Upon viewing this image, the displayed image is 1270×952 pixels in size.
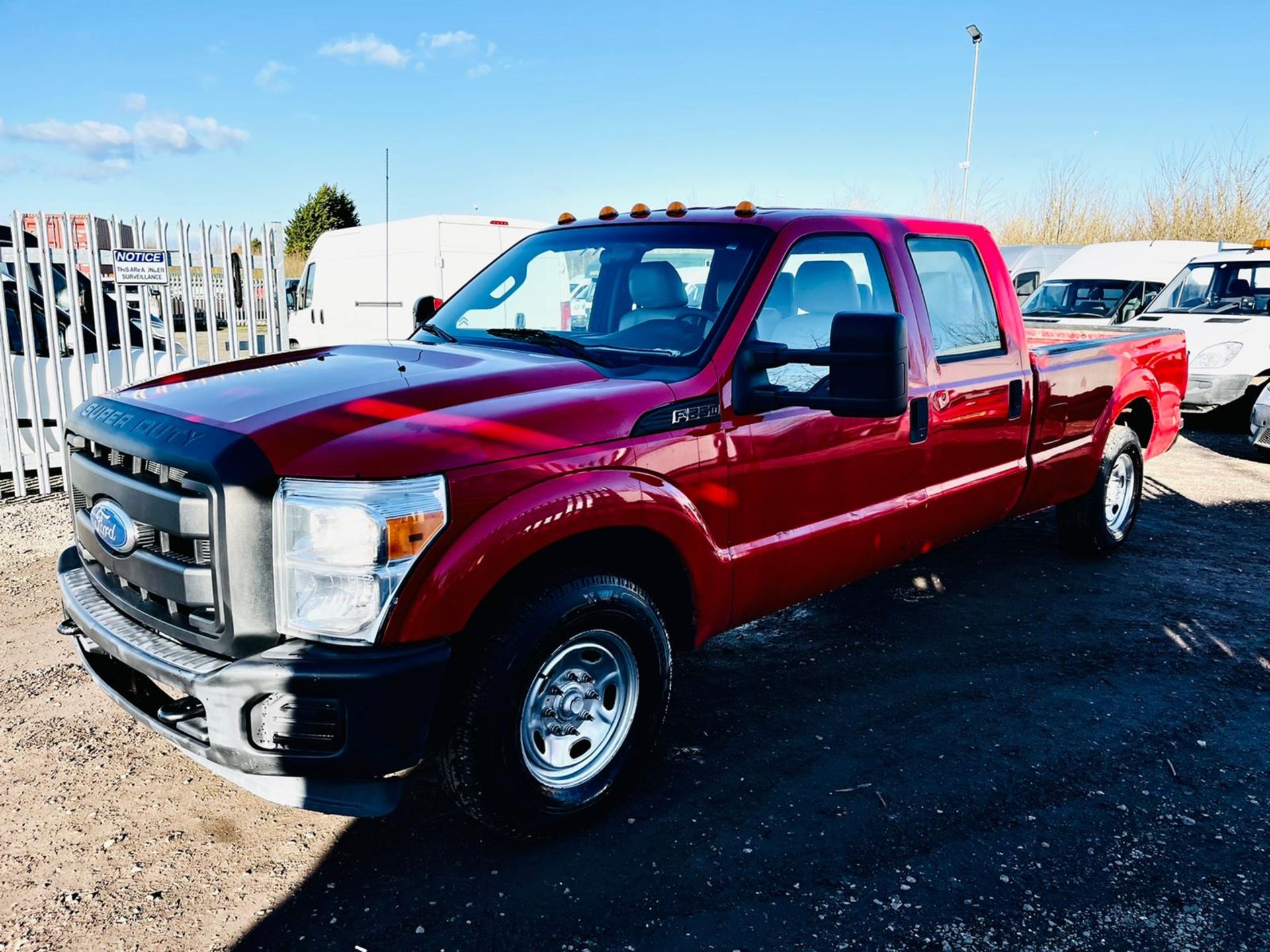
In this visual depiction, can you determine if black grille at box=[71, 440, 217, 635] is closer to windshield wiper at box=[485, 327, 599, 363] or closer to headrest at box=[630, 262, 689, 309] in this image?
windshield wiper at box=[485, 327, 599, 363]

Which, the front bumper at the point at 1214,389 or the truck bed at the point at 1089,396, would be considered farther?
the front bumper at the point at 1214,389

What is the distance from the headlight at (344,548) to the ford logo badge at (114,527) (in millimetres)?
626

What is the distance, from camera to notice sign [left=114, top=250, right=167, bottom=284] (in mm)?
7418

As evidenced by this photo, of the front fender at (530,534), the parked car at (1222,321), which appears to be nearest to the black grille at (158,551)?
the front fender at (530,534)

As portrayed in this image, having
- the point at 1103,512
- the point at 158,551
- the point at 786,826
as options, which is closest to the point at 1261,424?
the point at 1103,512

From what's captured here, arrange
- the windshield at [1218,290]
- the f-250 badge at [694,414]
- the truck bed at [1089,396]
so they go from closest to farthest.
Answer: the f-250 badge at [694,414] < the truck bed at [1089,396] < the windshield at [1218,290]

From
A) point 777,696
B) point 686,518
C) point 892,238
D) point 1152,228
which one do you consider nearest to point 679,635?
point 686,518

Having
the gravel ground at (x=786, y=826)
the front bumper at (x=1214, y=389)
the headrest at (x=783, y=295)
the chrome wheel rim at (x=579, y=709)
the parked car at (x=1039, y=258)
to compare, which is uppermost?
the parked car at (x=1039, y=258)

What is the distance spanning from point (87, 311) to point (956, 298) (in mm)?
6954

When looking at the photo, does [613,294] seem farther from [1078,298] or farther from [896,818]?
[1078,298]

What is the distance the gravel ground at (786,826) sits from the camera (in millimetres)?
2656

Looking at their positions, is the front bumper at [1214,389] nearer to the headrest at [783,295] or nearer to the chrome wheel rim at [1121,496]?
the chrome wheel rim at [1121,496]

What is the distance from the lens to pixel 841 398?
298cm

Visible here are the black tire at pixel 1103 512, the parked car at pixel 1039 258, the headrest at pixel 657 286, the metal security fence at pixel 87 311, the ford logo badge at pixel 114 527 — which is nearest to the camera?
the ford logo badge at pixel 114 527
